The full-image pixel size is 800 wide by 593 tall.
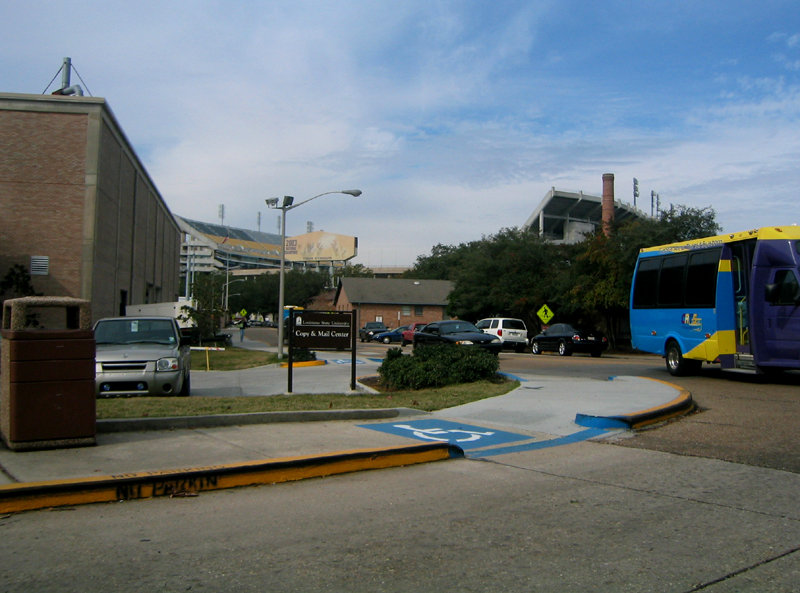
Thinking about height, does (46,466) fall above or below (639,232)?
below

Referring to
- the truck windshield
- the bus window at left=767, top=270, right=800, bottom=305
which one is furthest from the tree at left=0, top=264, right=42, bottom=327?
the bus window at left=767, top=270, right=800, bottom=305

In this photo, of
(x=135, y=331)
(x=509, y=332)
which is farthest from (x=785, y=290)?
(x=509, y=332)

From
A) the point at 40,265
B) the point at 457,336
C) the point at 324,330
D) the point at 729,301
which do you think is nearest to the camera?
the point at 324,330

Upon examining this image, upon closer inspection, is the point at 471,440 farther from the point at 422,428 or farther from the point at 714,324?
the point at 714,324

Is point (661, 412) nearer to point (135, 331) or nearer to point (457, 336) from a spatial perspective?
point (135, 331)

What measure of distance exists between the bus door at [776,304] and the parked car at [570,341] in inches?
666

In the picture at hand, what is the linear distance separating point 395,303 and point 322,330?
66.3 m

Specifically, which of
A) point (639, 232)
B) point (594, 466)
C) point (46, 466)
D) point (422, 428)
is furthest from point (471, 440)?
point (639, 232)

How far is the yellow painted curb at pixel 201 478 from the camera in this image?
549 centimetres

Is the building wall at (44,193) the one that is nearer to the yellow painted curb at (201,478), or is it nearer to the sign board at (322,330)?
the sign board at (322,330)

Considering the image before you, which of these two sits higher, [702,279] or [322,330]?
[702,279]

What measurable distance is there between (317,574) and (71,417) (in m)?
4.28

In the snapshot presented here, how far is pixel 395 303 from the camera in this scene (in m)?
79.8

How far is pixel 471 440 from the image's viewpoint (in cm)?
897
